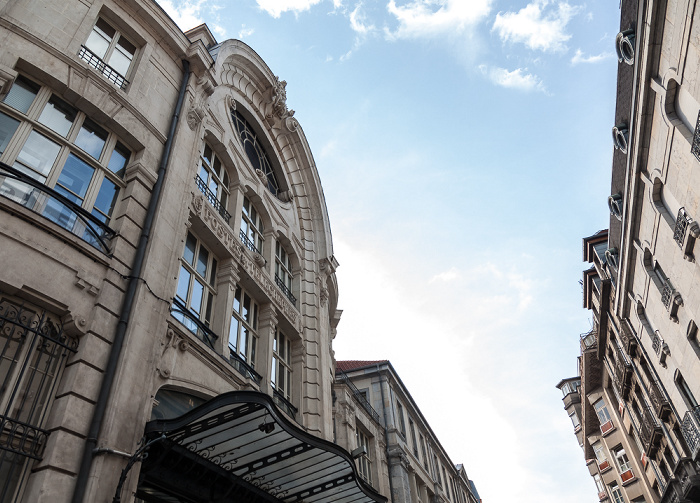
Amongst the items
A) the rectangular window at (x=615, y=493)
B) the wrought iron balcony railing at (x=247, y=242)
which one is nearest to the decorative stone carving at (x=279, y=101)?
the wrought iron balcony railing at (x=247, y=242)

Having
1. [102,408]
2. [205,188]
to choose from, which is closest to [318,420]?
[205,188]

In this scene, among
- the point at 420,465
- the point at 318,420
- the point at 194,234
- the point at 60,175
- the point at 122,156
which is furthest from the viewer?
the point at 420,465

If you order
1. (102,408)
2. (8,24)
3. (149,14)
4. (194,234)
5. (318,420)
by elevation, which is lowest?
(102,408)

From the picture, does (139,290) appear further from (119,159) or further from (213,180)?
(213,180)

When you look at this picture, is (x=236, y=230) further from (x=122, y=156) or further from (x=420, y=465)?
(x=420, y=465)

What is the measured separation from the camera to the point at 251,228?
15.5 metres

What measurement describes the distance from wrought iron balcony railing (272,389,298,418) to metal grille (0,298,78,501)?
21.7ft

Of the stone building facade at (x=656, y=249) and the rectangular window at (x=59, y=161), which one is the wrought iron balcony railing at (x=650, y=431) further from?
the rectangular window at (x=59, y=161)

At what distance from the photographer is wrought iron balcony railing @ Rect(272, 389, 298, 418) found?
44.2ft

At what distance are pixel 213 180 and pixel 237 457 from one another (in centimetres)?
758

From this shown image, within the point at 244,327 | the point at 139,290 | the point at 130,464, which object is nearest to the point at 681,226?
the point at 244,327

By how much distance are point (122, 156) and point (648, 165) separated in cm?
1613

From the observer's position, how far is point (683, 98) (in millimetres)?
13664

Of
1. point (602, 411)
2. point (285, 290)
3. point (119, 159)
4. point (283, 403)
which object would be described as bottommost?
point (283, 403)
